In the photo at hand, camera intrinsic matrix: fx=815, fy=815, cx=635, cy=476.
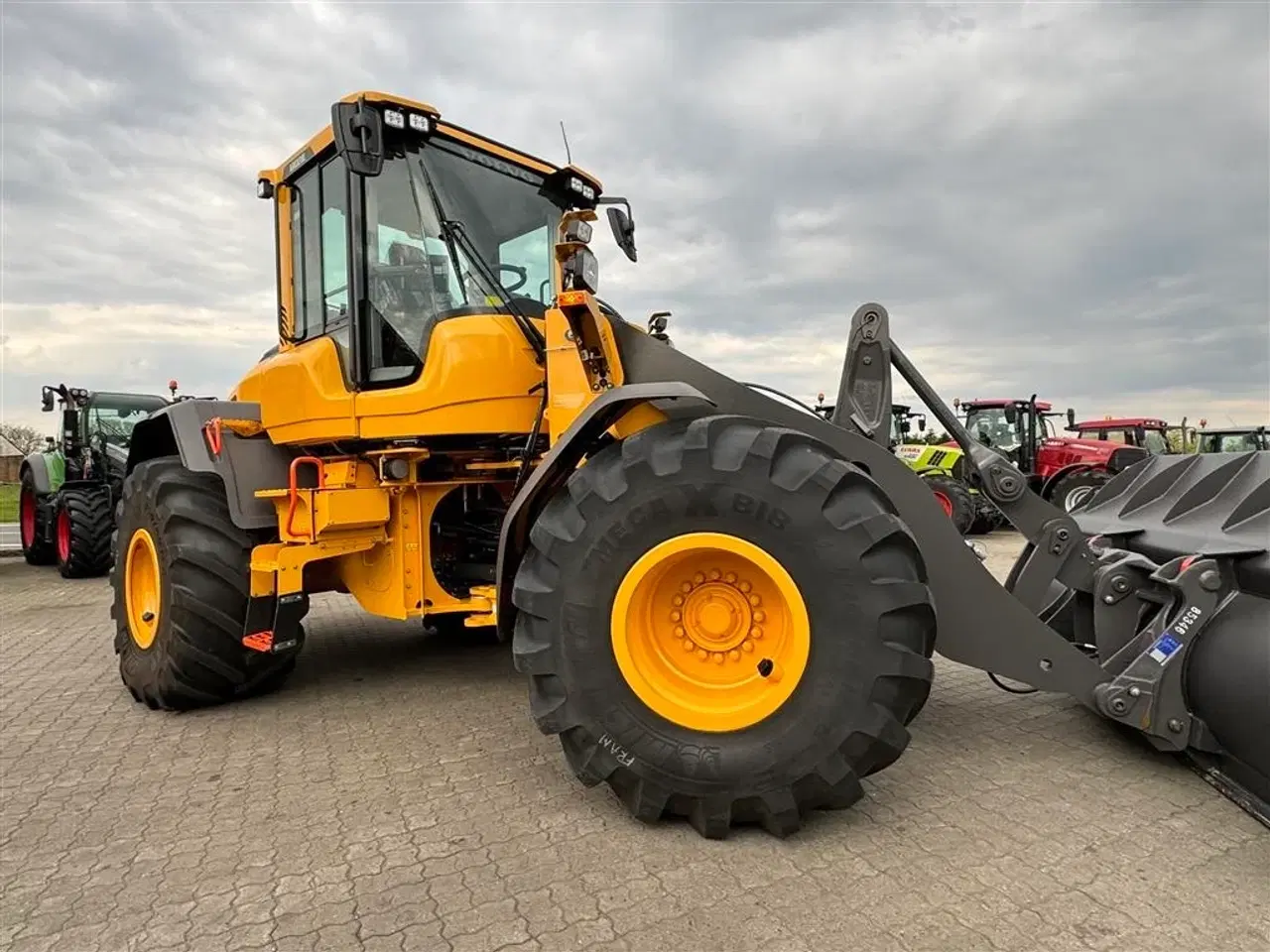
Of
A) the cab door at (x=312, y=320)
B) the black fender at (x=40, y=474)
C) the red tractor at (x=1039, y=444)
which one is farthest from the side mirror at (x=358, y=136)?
the red tractor at (x=1039, y=444)

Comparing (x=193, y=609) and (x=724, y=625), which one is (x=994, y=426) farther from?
(x=193, y=609)

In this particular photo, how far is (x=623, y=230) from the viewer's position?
4.85m

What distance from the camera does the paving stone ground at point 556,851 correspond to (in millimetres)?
2248

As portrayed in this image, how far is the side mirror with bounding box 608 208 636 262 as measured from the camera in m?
4.62

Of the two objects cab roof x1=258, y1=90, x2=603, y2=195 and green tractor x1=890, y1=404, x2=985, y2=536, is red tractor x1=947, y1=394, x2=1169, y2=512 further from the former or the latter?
cab roof x1=258, y1=90, x2=603, y2=195

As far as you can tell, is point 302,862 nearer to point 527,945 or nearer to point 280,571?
point 527,945

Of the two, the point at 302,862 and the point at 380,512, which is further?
the point at 380,512

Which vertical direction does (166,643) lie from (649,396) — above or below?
below

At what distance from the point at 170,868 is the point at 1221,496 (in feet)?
14.1

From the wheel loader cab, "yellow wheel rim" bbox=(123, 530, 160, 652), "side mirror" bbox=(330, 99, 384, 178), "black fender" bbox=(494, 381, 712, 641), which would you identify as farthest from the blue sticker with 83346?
"yellow wheel rim" bbox=(123, 530, 160, 652)

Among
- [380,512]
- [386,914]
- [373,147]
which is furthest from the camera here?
[380,512]

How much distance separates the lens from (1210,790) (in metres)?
2.98

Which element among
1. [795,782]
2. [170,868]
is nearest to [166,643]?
[170,868]

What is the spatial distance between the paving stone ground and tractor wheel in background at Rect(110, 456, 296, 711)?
308 mm
